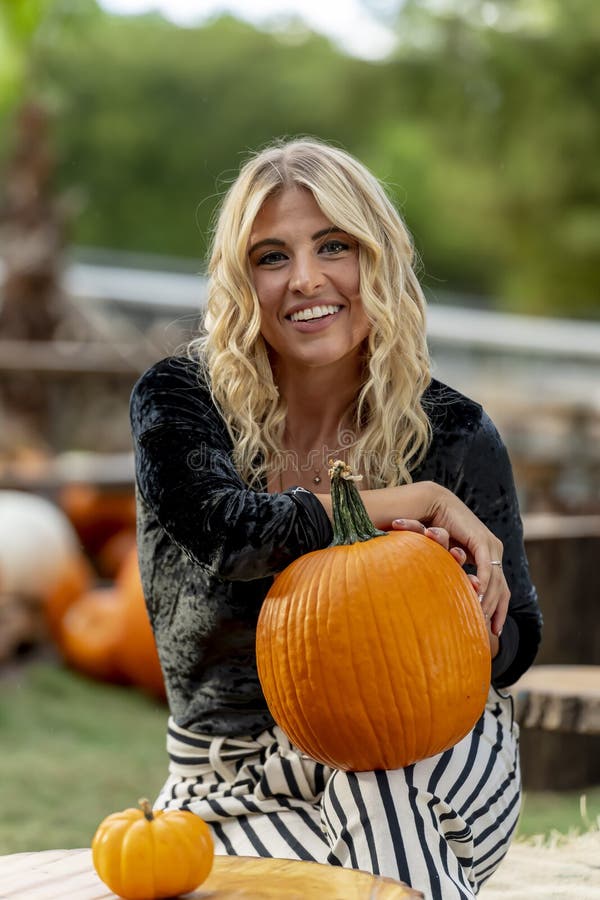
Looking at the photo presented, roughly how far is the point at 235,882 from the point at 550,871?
4.13 feet

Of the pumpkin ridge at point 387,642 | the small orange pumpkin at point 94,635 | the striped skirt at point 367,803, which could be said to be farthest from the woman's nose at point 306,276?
the small orange pumpkin at point 94,635

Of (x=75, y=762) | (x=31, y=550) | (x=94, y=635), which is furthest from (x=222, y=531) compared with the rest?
(x=31, y=550)

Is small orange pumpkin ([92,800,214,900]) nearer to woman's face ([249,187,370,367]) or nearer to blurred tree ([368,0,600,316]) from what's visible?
woman's face ([249,187,370,367])

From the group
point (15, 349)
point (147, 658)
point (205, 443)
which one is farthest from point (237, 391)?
point (15, 349)

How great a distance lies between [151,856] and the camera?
146 centimetres

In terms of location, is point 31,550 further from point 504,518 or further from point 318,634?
point 318,634

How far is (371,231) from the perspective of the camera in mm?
2029

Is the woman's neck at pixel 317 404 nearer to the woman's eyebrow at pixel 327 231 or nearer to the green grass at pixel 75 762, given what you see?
the woman's eyebrow at pixel 327 231

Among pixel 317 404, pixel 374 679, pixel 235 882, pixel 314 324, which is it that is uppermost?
pixel 314 324

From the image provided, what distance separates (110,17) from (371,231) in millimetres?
34417

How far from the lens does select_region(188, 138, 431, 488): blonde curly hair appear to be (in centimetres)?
203

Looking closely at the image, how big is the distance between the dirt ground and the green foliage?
10003 mm

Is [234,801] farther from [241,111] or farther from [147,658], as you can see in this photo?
[241,111]

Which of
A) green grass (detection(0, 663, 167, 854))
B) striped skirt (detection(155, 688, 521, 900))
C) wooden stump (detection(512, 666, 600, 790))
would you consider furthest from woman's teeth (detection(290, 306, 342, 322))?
green grass (detection(0, 663, 167, 854))
